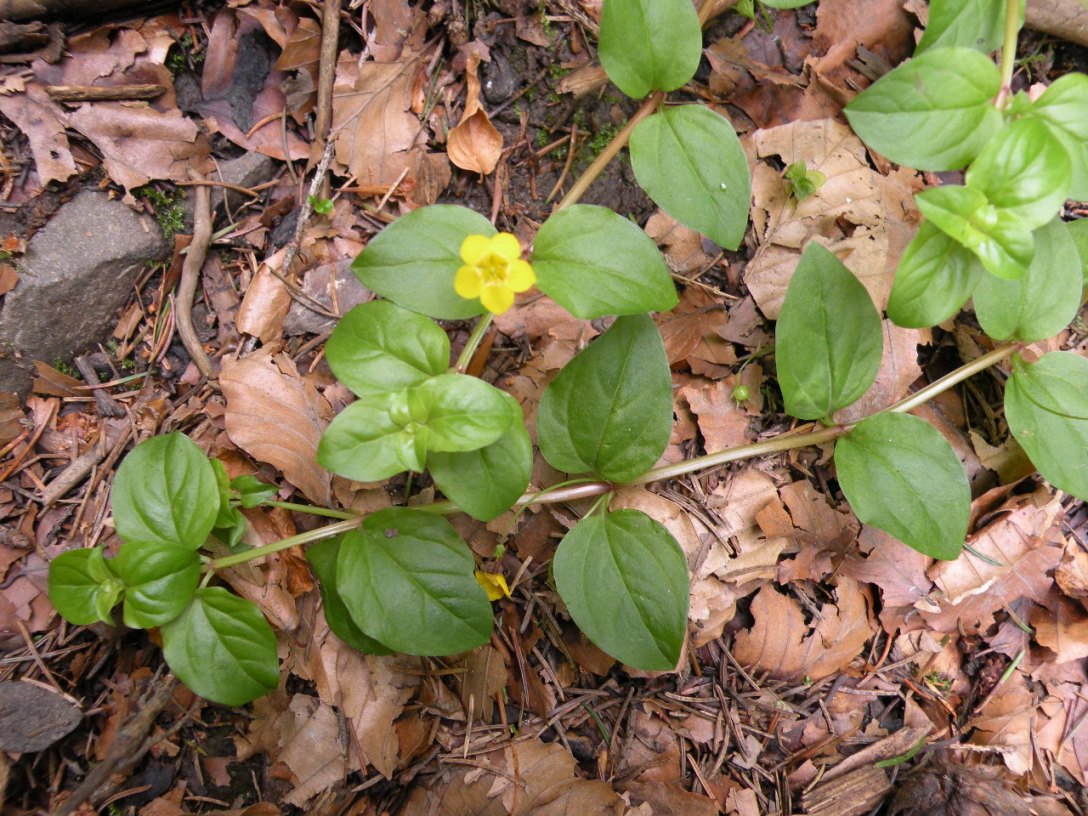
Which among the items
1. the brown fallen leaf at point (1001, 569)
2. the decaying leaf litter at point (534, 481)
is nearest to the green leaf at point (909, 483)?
the decaying leaf litter at point (534, 481)

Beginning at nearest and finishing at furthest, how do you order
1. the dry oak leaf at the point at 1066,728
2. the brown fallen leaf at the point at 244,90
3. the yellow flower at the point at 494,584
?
the yellow flower at the point at 494,584 → the brown fallen leaf at the point at 244,90 → the dry oak leaf at the point at 1066,728

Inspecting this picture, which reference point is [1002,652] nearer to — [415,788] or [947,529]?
[947,529]

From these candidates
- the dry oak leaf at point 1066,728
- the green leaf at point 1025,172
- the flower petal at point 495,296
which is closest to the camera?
the flower petal at point 495,296

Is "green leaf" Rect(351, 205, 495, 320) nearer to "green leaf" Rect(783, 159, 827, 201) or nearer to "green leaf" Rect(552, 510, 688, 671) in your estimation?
"green leaf" Rect(552, 510, 688, 671)

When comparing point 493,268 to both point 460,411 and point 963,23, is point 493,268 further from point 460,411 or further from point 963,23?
point 963,23

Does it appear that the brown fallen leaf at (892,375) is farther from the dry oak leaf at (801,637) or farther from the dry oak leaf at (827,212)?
the dry oak leaf at (801,637)

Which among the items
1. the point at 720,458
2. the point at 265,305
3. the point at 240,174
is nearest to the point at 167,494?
the point at 265,305
